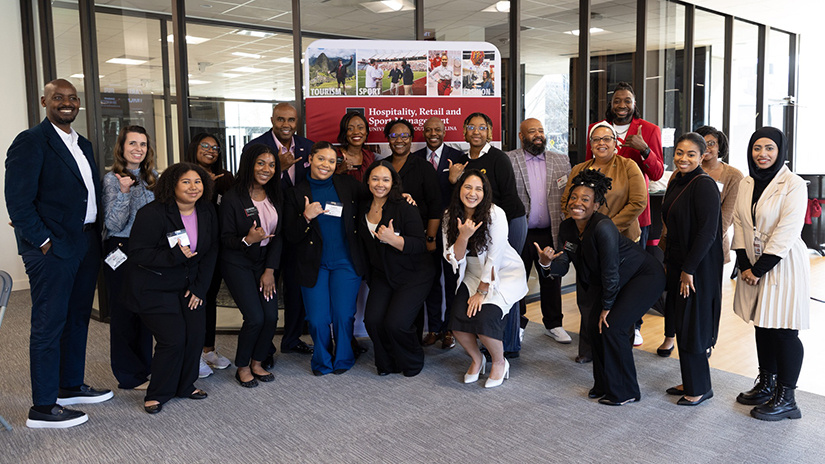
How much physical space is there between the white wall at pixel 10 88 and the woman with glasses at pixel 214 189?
11.7ft

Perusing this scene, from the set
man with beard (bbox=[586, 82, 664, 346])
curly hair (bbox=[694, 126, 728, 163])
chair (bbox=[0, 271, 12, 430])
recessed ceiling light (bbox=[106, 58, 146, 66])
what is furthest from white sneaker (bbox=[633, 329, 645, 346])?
recessed ceiling light (bbox=[106, 58, 146, 66])

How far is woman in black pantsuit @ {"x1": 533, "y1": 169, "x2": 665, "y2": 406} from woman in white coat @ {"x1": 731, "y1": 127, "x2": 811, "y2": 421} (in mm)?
506

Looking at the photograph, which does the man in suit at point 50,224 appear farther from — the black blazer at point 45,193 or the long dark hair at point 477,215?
the long dark hair at point 477,215

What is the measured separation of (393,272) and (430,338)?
0.94 metres

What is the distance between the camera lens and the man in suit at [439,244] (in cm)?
439

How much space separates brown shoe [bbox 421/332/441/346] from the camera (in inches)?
188

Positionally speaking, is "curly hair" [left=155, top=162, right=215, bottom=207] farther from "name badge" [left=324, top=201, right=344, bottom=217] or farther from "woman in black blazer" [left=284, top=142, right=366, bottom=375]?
"name badge" [left=324, top=201, right=344, bottom=217]

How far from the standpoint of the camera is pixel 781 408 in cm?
326

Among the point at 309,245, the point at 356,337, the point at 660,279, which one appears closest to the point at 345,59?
the point at 309,245

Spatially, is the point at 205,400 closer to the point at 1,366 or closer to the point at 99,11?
the point at 1,366

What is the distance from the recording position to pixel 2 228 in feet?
22.1

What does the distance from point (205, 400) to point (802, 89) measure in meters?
10.9

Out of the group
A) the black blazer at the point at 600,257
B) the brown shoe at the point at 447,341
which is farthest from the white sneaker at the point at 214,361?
the black blazer at the point at 600,257

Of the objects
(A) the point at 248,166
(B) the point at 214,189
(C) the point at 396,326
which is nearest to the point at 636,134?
(C) the point at 396,326
